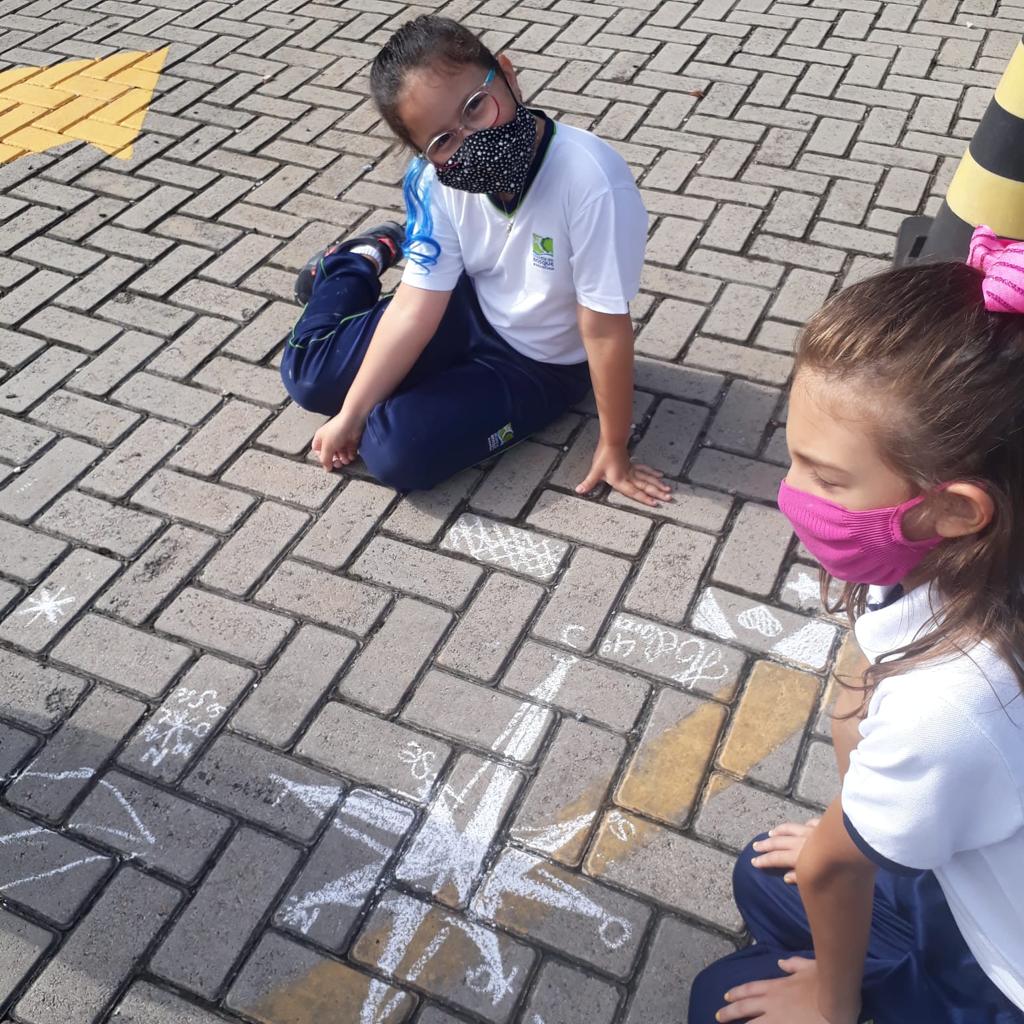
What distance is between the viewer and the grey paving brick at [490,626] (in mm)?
2510

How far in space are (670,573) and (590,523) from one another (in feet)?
0.89

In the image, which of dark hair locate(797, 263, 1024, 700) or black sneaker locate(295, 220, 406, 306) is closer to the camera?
dark hair locate(797, 263, 1024, 700)

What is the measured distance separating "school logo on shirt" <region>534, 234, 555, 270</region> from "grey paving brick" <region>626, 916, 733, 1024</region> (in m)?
1.60

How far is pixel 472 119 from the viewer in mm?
2436

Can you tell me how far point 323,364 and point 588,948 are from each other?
1791mm

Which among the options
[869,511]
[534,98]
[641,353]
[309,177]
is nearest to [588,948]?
[869,511]

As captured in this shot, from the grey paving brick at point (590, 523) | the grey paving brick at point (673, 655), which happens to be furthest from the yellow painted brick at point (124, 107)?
the grey paving brick at point (673, 655)

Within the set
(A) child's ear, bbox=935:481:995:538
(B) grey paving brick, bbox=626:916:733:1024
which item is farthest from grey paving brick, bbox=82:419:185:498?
(A) child's ear, bbox=935:481:995:538

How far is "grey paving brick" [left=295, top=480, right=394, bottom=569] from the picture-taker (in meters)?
2.79

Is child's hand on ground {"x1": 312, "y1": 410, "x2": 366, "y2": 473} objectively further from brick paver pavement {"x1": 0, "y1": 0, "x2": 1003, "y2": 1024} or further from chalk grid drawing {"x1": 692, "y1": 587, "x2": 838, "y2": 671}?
chalk grid drawing {"x1": 692, "y1": 587, "x2": 838, "y2": 671}

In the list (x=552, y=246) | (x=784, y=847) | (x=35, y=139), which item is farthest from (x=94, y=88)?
(x=784, y=847)

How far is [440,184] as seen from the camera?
2.71 m

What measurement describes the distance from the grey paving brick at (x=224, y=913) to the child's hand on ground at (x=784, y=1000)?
3.04 ft

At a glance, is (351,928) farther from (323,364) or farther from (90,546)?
(323,364)
